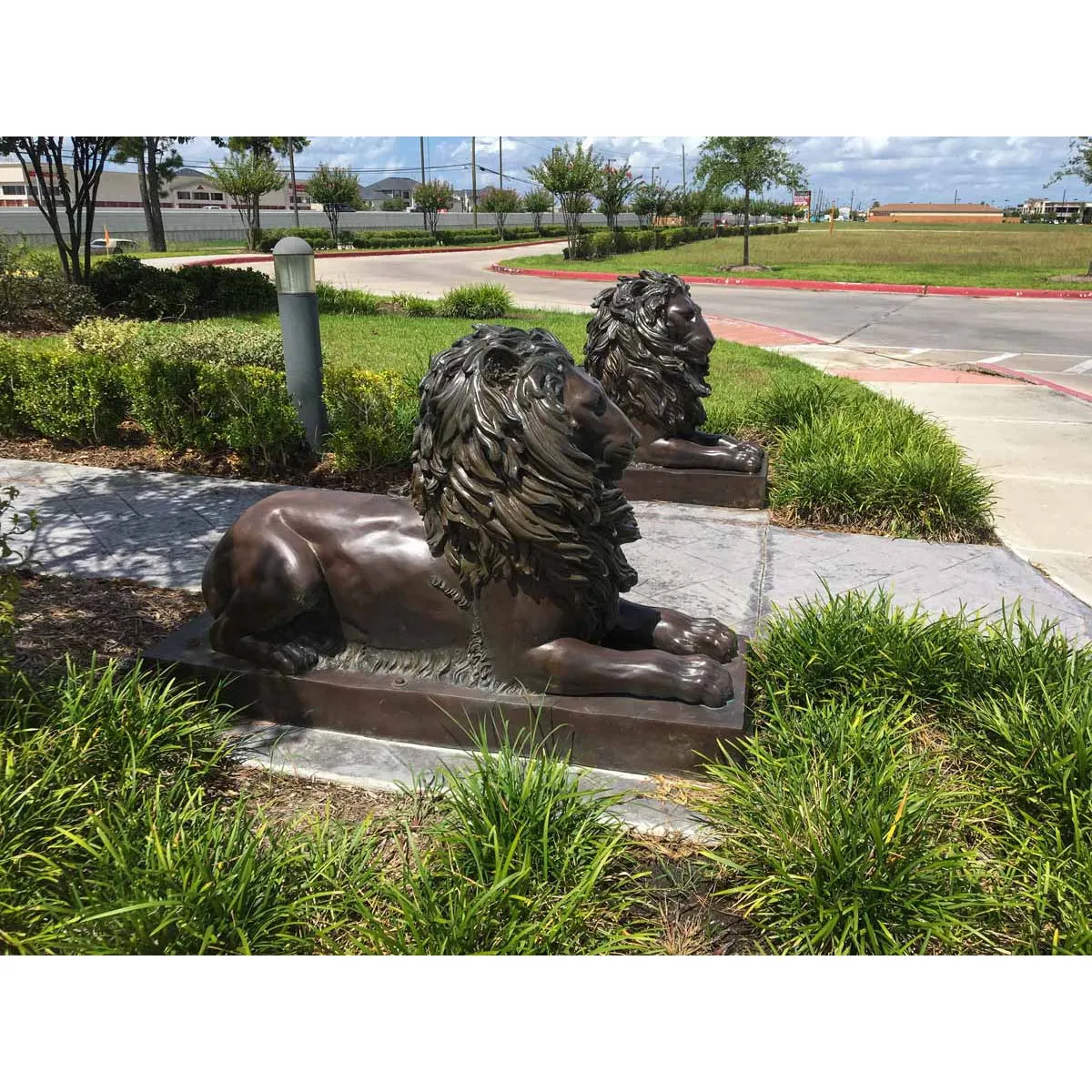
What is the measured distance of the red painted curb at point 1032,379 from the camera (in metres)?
10.9

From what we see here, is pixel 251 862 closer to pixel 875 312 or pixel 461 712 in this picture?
pixel 461 712

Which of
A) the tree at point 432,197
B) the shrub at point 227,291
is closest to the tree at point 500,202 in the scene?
the tree at point 432,197

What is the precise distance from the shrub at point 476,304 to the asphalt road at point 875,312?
3.15 meters

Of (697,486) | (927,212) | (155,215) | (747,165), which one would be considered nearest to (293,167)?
(155,215)

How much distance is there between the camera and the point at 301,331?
23.4 ft

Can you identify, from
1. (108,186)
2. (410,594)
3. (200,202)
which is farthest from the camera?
(200,202)

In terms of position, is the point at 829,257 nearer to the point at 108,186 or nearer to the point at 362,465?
the point at 362,465

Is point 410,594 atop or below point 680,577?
atop

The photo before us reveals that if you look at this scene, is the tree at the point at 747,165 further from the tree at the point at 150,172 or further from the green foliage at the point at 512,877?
the green foliage at the point at 512,877

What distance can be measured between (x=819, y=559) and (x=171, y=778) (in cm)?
402

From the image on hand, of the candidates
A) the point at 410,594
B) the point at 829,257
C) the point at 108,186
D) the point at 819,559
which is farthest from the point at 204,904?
the point at 108,186

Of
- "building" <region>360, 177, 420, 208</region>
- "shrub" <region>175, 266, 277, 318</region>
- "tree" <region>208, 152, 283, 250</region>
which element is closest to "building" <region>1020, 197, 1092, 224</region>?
"building" <region>360, 177, 420, 208</region>

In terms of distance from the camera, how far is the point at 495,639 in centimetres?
322


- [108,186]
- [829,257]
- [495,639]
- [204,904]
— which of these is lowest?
[204,904]
